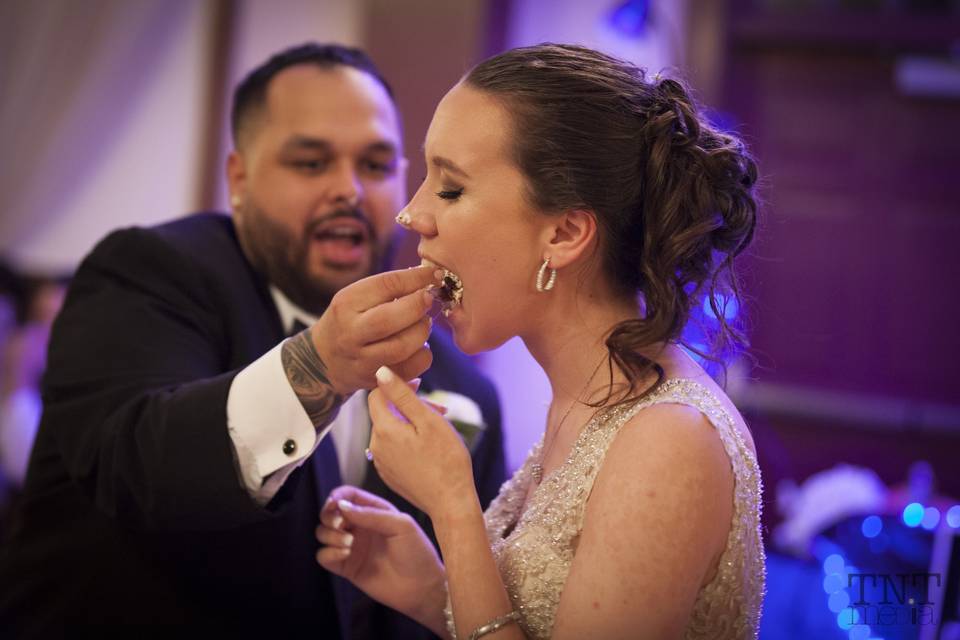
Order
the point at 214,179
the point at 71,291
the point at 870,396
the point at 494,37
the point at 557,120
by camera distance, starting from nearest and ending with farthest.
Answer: the point at 557,120
the point at 71,291
the point at 494,37
the point at 870,396
the point at 214,179

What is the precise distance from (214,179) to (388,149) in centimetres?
319

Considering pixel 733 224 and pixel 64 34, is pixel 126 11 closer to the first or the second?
pixel 64 34

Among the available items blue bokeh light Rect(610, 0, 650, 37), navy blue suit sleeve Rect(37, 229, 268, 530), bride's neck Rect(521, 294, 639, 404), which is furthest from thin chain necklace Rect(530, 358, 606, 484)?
blue bokeh light Rect(610, 0, 650, 37)

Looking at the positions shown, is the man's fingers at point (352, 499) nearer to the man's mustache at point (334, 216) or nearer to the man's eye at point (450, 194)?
the man's eye at point (450, 194)

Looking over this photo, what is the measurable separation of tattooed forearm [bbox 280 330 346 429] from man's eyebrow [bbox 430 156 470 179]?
0.37 m

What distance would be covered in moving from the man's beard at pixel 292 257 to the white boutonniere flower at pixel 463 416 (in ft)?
1.20

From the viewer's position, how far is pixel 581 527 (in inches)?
58.6

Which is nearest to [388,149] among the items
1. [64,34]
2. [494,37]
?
[494,37]

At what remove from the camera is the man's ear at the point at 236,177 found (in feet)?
7.94

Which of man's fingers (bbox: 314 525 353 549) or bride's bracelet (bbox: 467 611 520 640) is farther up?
bride's bracelet (bbox: 467 611 520 640)

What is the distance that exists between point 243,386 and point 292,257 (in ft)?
2.23

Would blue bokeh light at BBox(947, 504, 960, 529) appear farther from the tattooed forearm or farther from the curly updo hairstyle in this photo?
the tattooed forearm

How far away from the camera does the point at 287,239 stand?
7.49 ft

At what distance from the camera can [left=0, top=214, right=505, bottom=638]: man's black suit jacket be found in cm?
183
